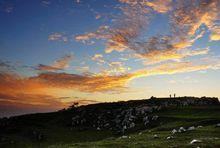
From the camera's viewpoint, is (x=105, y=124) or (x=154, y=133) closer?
(x=154, y=133)

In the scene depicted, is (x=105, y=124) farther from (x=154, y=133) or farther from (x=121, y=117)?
(x=154, y=133)

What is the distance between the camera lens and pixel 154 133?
2274 inches

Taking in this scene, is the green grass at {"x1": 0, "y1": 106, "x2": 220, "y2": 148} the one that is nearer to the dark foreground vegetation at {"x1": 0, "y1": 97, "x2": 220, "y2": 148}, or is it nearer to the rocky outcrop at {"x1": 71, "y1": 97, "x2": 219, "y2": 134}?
the dark foreground vegetation at {"x1": 0, "y1": 97, "x2": 220, "y2": 148}

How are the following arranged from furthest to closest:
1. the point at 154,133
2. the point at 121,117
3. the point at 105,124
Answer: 1. the point at 121,117
2. the point at 105,124
3. the point at 154,133

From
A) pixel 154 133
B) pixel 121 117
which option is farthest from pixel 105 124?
pixel 154 133

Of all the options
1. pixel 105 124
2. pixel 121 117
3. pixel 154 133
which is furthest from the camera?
pixel 121 117

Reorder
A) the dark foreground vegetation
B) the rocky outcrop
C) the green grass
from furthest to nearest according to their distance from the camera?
1. the rocky outcrop
2. the dark foreground vegetation
3. the green grass

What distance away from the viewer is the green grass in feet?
145

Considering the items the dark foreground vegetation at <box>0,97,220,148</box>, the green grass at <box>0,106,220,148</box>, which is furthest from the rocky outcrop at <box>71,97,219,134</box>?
the green grass at <box>0,106,220,148</box>

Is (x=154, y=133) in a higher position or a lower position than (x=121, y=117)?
lower

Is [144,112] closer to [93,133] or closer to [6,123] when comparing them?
[93,133]

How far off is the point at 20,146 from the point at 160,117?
34480 mm

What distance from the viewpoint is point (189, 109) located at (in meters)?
93.9

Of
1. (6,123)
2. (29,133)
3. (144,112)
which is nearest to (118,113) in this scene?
(144,112)
